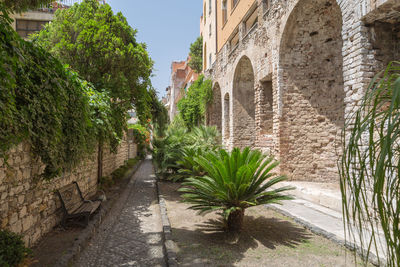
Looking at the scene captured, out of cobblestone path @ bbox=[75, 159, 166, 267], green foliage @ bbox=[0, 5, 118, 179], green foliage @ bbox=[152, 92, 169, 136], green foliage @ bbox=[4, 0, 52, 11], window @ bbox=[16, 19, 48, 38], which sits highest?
window @ bbox=[16, 19, 48, 38]

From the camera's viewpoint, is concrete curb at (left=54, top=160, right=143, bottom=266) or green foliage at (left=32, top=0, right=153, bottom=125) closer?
concrete curb at (left=54, top=160, right=143, bottom=266)

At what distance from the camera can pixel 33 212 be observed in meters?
3.90

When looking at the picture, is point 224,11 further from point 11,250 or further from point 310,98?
point 11,250

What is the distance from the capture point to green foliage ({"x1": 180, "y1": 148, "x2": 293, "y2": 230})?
4.00m

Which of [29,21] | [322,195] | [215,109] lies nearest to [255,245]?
[322,195]

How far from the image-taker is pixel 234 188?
3.95 meters

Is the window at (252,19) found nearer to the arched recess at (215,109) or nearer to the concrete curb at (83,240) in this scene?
the arched recess at (215,109)

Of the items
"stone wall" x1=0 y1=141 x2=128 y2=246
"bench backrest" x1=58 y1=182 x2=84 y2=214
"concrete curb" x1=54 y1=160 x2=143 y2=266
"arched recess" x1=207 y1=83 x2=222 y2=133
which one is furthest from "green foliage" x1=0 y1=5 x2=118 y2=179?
"arched recess" x1=207 y1=83 x2=222 y2=133

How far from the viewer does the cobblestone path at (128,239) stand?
141 inches

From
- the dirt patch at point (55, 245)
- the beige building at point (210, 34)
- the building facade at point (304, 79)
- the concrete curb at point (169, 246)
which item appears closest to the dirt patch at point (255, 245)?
the concrete curb at point (169, 246)

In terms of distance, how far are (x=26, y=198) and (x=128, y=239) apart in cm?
172

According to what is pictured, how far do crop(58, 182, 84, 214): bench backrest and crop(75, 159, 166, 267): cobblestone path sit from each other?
676mm

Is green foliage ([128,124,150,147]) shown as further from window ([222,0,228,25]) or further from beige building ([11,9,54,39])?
window ([222,0,228,25])

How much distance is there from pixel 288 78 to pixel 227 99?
261 inches
